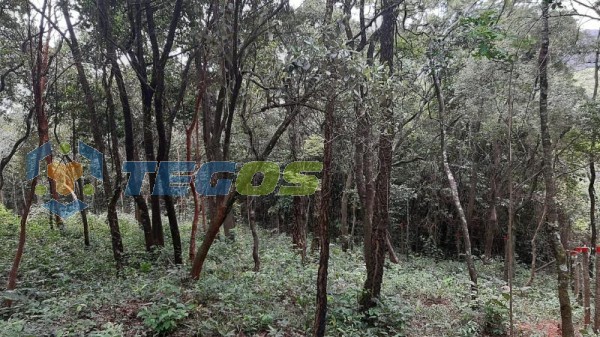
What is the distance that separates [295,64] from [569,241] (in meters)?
16.4

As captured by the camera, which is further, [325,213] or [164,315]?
[164,315]

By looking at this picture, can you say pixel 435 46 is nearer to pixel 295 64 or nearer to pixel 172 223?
pixel 295 64

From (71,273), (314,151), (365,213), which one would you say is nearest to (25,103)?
(71,273)

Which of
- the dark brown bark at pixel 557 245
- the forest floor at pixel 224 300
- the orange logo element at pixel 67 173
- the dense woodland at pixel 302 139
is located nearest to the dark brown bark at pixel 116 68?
the dense woodland at pixel 302 139

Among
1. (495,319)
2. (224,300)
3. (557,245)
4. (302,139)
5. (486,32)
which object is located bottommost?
(495,319)

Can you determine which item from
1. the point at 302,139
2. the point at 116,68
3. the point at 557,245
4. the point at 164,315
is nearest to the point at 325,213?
the point at 164,315

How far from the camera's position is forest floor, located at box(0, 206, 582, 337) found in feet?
16.9

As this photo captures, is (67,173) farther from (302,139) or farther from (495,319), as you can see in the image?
(495,319)

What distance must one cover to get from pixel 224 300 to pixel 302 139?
7.28 m

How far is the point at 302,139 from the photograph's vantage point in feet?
41.0

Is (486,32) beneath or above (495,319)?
above

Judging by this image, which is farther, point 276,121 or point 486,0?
point 276,121

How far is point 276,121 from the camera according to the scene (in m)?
14.3

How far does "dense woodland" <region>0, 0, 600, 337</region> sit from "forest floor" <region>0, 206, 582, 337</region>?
0.04 metres
